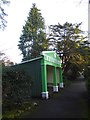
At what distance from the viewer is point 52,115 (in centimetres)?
1012

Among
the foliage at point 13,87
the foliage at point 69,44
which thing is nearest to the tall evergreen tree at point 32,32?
the foliage at point 69,44

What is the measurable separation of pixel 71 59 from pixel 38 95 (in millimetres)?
20520

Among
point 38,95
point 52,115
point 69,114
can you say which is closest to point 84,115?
point 69,114

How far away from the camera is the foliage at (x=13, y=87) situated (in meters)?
10.3

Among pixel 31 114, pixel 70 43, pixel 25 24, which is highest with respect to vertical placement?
pixel 25 24

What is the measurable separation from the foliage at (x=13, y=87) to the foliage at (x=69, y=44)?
996 inches

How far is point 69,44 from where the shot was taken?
37344 millimetres

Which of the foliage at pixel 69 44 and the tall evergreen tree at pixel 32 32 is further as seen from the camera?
the tall evergreen tree at pixel 32 32

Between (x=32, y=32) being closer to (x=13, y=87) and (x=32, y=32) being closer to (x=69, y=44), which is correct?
(x=69, y=44)

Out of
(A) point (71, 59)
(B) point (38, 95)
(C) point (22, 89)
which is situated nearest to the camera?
(C) point (22, 89)

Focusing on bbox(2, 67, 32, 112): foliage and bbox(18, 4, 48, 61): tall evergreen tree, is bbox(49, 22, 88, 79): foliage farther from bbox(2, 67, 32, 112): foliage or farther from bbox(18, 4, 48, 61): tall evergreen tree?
bbox(2, 67, 32, 112): foliage

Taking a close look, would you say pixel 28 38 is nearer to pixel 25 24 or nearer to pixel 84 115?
pixel 25 24

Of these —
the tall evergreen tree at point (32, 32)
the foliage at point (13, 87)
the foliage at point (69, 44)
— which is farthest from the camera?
the tall evergreen tree at point (32, 32)

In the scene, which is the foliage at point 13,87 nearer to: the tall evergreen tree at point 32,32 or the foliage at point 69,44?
the foliage at point 69,44
